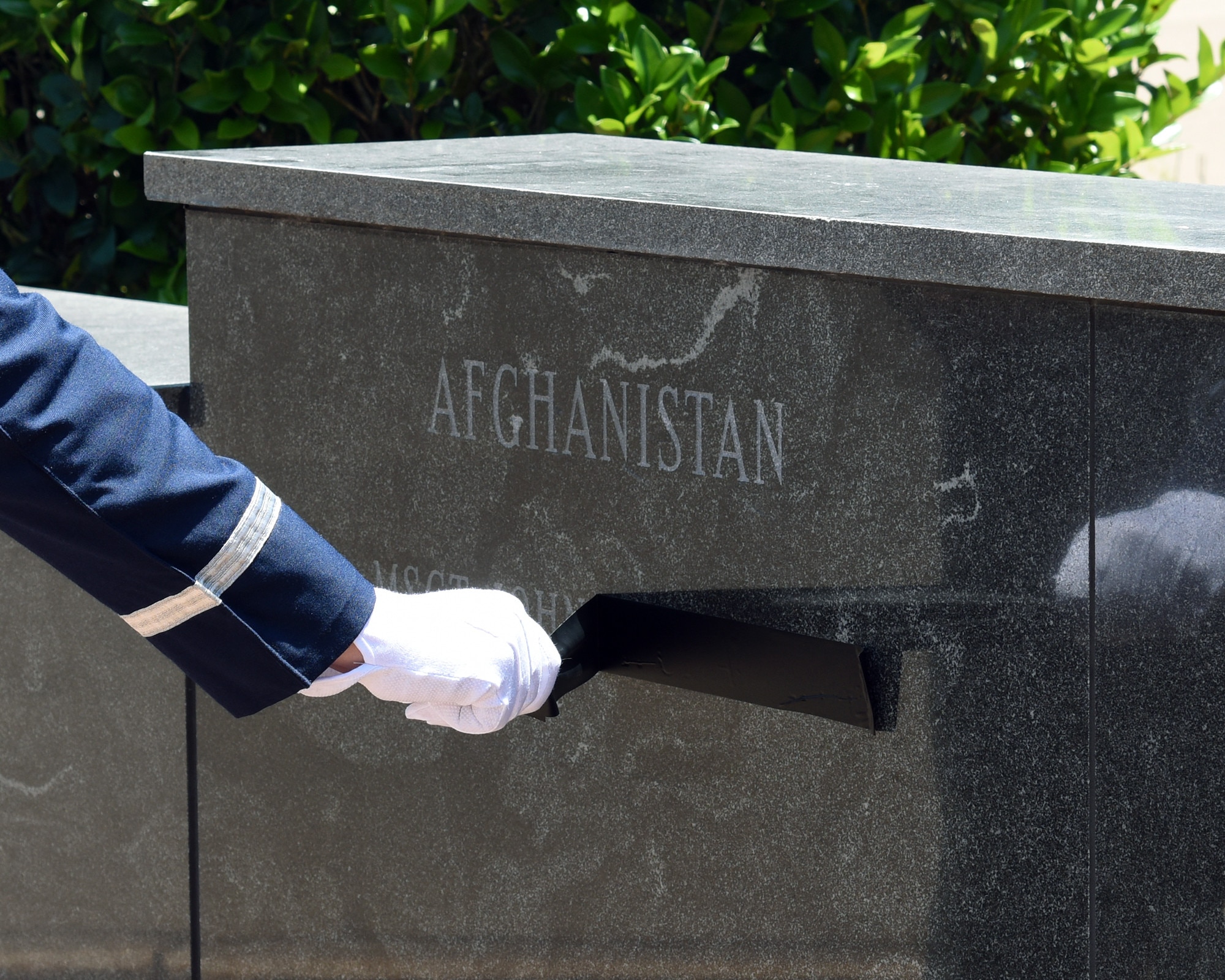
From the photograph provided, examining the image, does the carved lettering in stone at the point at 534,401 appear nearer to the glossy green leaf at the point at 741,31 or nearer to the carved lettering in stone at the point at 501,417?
the carved lettering in stone at the point at 501,417

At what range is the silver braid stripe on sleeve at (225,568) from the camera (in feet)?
6.24

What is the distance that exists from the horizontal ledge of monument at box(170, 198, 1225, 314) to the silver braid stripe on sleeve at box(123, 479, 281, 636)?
85 cm

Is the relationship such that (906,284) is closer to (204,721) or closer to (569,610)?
(569,610)

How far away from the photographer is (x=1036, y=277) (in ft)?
7.14

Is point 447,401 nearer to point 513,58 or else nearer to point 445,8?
point 445,8

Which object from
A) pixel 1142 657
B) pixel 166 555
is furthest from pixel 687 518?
pixel 166 555

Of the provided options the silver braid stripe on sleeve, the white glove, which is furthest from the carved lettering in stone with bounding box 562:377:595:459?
the silver braid stripe on sleeve

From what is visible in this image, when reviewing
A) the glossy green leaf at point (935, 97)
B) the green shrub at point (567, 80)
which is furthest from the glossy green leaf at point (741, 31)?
the glossy green leaf at point (935, 97)

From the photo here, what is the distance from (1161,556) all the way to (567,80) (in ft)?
9.26

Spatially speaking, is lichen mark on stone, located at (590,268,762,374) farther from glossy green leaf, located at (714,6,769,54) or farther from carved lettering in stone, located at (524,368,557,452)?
glossy green leaf, located at (714,6,769,54)

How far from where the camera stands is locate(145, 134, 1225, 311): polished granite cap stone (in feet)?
7.08

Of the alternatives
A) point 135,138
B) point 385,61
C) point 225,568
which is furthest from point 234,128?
point 225,568

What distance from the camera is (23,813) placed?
3717 millimetres

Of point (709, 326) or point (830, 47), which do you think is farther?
point (830, 47)
